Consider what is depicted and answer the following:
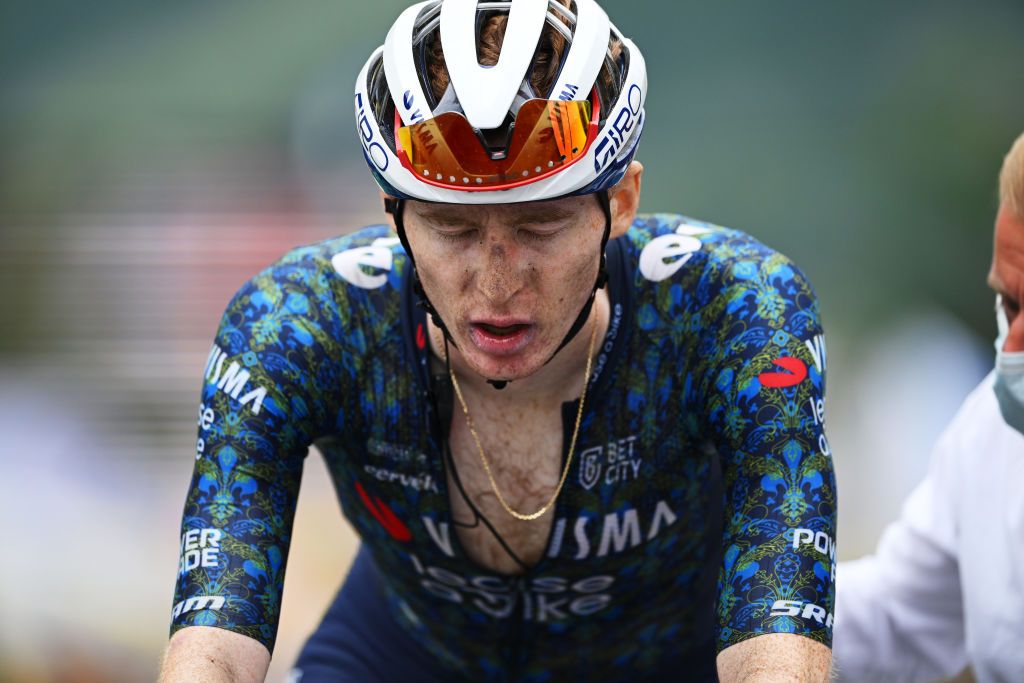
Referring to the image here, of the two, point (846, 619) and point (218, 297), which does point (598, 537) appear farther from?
point (218, 297)

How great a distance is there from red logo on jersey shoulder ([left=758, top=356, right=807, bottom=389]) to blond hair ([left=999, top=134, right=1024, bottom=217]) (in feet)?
2.79

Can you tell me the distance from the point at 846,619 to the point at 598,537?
3.49 ft

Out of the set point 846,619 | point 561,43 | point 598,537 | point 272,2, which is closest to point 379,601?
point 598,537

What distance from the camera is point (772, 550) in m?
2.62

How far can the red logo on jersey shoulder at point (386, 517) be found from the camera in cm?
324

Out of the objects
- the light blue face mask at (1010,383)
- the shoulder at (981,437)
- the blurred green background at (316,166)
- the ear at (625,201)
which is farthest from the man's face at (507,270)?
the blurred green background at (316,166)

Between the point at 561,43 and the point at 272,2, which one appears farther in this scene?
the point at 272,2

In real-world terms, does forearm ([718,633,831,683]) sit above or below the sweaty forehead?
below

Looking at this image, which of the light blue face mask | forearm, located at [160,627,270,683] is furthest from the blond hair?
forearm, located at [160,627,270,683]

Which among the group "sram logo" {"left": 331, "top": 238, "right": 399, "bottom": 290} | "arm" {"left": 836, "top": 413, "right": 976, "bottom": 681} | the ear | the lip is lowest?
"arm" {"left": 836, "top": 413, "right": 976, "bottom": 681}

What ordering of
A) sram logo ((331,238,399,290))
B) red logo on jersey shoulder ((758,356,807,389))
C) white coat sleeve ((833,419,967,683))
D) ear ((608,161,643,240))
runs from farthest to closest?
white coat sleeve ((833,419,967,683)) → sram logo ((331,238,399,290)) → ear ((608,161,643,240)) → red logo on jersey shoulder ((758,356,807,389))

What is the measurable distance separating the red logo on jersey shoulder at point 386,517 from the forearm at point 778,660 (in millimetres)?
925

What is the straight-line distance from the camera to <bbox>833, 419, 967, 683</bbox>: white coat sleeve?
12.8 feet

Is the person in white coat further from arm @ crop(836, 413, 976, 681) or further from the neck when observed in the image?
the neck
